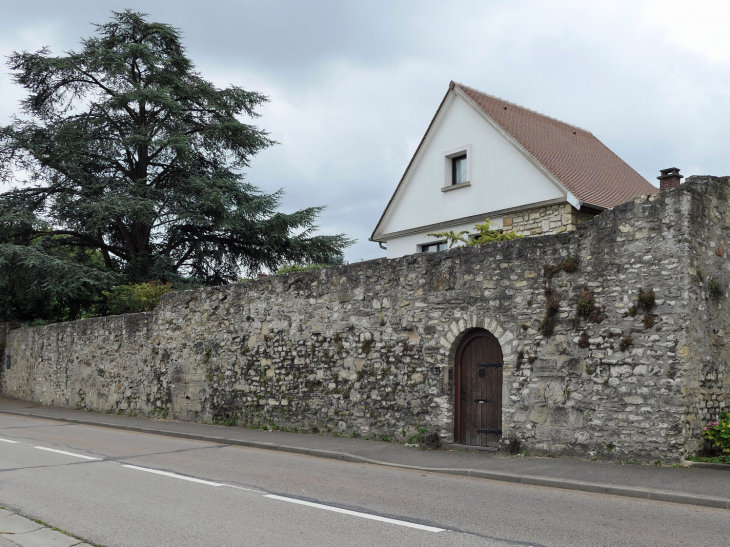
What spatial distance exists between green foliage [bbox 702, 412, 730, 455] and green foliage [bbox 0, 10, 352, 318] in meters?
20.1

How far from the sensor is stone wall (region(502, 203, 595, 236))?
56.4 feet

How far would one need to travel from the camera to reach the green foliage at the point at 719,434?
8914 millimetres

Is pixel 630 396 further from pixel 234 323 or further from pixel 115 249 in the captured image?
pixel 115 249

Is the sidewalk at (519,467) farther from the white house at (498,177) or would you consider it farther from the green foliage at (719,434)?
the white house at (498,177)

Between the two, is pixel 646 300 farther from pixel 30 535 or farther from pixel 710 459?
pixel 30 535

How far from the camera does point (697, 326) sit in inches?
361

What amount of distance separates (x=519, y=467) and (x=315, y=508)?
3.66 metres

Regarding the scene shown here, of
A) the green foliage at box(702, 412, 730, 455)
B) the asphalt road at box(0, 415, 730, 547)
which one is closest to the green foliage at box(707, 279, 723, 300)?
the green foliage at box(702, 412, 730, 455)

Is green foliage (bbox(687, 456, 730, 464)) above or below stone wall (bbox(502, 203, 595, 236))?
below

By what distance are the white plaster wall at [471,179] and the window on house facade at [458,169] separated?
1.06 ft

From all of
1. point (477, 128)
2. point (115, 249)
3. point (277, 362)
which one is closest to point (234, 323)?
point (277, 362)

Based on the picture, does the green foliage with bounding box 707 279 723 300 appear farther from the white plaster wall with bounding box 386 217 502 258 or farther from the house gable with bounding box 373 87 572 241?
the white plaster wall with bounding box 386 217 502 258

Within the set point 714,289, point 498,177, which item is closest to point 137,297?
point 498,177

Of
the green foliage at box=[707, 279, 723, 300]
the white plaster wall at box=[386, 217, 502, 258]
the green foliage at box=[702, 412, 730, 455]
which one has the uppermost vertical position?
→ the white plaster wall at box=[386, 217, 502, 258]
